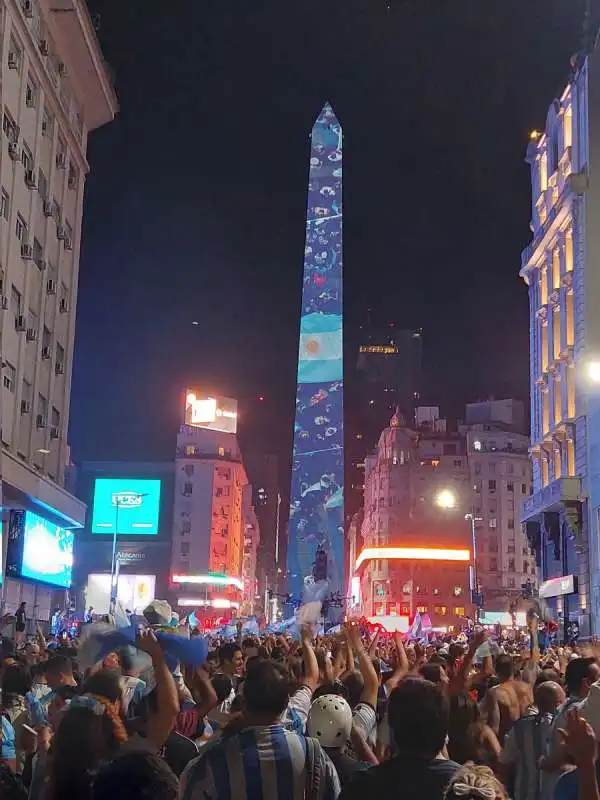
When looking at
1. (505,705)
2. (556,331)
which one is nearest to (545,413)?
(556,331)

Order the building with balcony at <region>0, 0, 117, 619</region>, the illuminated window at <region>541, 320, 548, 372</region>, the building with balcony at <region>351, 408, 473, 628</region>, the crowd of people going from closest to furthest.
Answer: the crowd of people < the building with balcony at <region>0, 0, 117, 619</region> < the illuminated window at <region>541, 320, 548, 372</region> < the building with balcony at <region>351, 408, 473, 628</region>

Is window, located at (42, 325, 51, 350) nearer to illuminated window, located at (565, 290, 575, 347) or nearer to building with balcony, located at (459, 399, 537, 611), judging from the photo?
illuminated window, located at (565, 290, 575, 347)

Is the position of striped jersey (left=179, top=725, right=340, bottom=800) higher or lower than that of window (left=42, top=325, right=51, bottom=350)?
lower

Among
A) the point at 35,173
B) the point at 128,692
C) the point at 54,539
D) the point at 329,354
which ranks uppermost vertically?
the point at 329,354

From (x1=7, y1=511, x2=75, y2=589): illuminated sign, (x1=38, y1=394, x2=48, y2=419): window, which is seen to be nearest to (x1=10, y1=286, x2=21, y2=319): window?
(x1=38, y1=394, x2=48, y2=419): window

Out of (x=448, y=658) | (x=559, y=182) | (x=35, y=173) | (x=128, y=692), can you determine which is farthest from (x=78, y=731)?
(x=559, y=182)

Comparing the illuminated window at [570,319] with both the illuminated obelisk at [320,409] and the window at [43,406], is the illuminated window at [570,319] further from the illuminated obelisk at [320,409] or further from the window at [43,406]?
the illuminated obelisk at [320,409]

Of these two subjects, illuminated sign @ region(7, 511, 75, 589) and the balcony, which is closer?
illuminated sign @ region(7, 511, 75, 589)

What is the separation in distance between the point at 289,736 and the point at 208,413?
135 metres

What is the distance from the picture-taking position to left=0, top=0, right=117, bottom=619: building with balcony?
36094mm

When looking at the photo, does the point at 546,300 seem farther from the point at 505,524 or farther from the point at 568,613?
the point at 505,524

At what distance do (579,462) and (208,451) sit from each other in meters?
91.5

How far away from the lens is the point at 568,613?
51094 mm

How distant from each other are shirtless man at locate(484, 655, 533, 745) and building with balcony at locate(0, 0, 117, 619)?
27465mm
